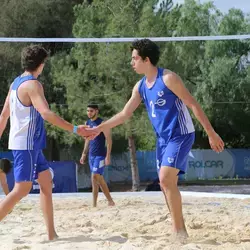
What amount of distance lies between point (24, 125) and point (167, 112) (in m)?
1.28

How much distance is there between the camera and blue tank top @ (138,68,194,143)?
5.10 m

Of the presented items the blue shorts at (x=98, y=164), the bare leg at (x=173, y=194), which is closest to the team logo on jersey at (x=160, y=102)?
the bare leg at (x=173, y=194)

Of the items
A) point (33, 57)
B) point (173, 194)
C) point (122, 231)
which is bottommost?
point (122, 231)

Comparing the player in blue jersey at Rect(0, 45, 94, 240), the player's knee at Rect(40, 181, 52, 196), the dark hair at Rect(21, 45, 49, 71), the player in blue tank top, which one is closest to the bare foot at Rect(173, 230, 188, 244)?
the player in blue tank top

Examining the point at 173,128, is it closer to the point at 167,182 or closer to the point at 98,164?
the point at 167,182

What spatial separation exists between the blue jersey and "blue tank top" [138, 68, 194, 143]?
1058mm

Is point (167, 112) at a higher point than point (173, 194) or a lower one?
higher

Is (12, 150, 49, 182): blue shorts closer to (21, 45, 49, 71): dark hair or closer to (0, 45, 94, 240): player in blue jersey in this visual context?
(0, 45, 94, 240): player in blue jersey

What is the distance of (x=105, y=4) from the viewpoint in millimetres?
22562

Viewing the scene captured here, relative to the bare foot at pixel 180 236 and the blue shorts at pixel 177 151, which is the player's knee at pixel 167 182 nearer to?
the blue shorts at pixel 177 151

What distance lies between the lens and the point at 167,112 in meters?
5.11

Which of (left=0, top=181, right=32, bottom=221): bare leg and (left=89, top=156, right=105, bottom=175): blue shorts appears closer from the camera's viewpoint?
(left=0, top=181, right=32, bottom=221): bare leg

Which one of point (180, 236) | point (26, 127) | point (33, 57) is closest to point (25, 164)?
point (26, 127)

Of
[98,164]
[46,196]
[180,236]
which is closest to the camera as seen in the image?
[180,236]
